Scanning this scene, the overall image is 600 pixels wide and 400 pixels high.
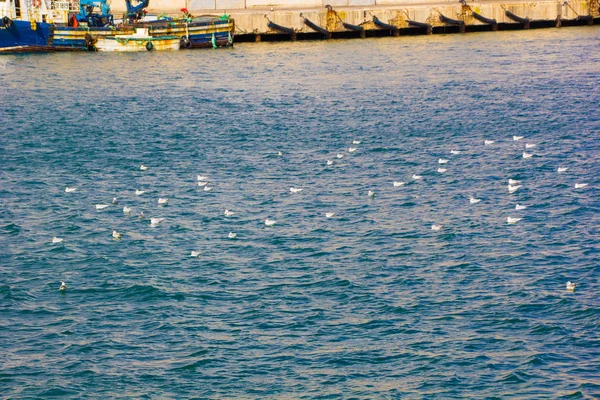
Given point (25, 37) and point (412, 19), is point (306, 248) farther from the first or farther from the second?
point (412, 19)

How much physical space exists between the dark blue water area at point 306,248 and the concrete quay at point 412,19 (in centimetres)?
2296

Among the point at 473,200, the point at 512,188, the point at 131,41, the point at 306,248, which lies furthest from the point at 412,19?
the point at 306,248

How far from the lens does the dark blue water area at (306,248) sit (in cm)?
1814

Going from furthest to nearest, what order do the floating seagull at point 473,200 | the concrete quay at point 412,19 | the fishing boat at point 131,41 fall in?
the concrete quay at point 412,19 < the fishing boat at point 131,41 < the floating seagull at point 473,200

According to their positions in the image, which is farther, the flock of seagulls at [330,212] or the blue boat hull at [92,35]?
the blue boat hull at [92,35]

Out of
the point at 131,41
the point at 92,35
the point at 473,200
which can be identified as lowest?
the point at 473,200

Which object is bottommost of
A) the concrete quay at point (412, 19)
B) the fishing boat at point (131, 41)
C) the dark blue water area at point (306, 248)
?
the dark blue water area at point (306, 248)

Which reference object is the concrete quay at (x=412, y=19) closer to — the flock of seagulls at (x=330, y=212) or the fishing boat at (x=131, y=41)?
the fishing boat at (x=131, y=41)

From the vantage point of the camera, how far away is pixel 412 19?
230 feet

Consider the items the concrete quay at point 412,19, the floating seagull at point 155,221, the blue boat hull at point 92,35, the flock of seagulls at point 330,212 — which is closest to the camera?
→ the flock of seagulls at point 330,212

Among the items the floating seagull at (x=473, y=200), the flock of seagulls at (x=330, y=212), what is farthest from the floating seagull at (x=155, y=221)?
the floating seagull at (x=473, y=200)

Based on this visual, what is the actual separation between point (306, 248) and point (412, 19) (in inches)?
1907

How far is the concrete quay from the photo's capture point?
69.6 m

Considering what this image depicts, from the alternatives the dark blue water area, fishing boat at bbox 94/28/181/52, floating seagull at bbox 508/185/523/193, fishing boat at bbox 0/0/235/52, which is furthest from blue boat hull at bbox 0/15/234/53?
floating seagull at bbox 508/185/523/193
